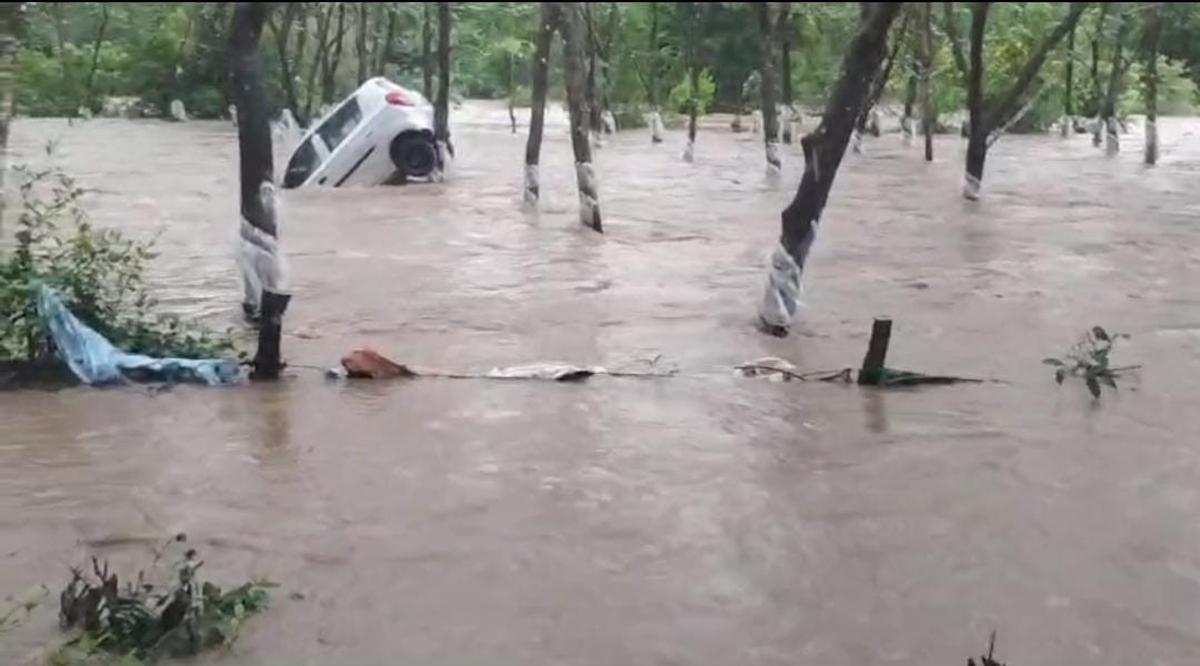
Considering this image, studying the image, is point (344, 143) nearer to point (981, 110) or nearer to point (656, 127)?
point (981, 110)

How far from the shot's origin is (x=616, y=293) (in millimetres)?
10977

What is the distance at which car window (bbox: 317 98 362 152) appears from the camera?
1631cm

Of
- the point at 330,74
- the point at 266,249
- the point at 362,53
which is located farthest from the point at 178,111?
the point at 266,249

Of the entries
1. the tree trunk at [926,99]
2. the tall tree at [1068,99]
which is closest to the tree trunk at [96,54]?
the tree trunk at [926,99]

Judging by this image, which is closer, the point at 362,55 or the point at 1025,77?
the point at 1025,77

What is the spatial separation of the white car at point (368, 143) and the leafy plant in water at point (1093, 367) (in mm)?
9114

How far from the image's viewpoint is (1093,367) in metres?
8.00

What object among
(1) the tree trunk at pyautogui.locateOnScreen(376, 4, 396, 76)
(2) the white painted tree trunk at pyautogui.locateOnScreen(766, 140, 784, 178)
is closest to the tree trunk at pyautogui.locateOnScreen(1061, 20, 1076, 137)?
(2) the white painted tree trunk at pyautogui.locateOnScreen(766, 140, 784, 178)

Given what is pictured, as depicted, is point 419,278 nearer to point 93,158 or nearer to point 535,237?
point 535,237

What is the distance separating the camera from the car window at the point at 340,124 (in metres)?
16.3

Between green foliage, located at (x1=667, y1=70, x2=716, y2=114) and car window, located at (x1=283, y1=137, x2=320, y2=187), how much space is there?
482 centimetres

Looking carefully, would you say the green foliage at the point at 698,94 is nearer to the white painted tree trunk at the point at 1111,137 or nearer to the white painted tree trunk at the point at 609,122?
the white painted tree trunk at the point at 609,122

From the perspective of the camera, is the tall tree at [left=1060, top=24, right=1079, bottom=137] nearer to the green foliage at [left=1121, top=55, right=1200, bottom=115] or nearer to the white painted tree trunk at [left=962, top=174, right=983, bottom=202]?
the green foliage at [left=1121, top=55, right=1200, bottom=115]

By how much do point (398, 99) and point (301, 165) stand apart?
1408 mm
